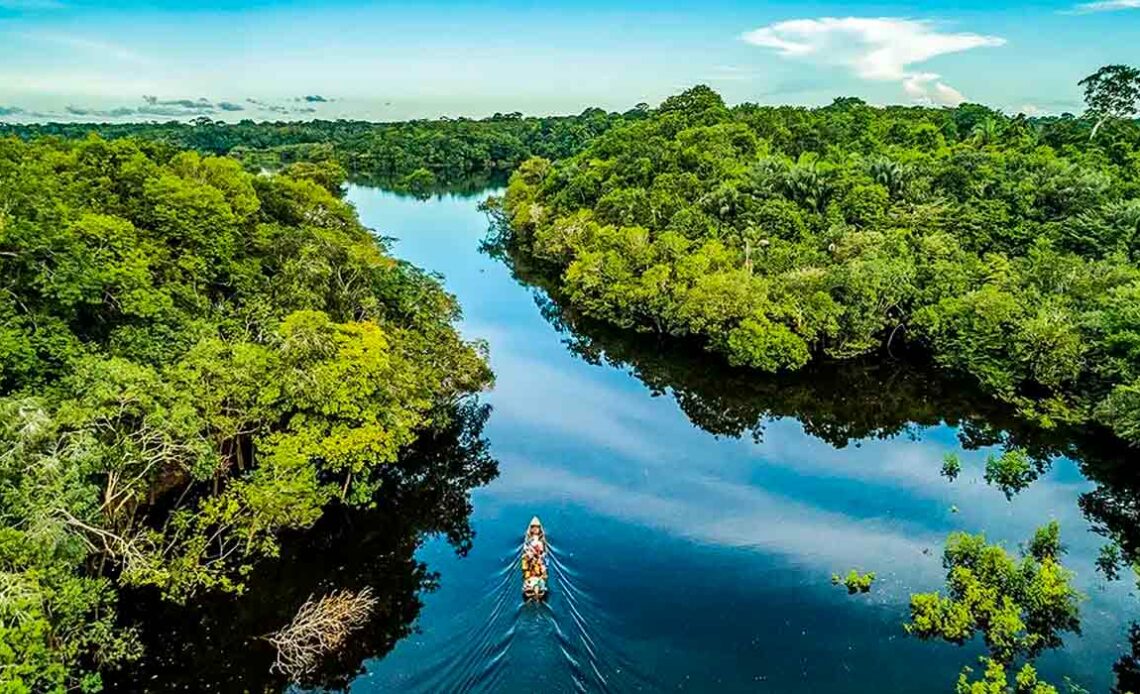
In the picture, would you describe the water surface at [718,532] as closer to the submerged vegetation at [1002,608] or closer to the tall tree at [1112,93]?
the submerged vegetation at [1002,608]

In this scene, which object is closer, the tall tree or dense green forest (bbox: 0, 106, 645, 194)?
the tall tree

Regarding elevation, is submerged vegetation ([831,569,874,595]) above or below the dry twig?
above

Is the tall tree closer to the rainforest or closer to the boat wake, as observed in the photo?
the rainforest

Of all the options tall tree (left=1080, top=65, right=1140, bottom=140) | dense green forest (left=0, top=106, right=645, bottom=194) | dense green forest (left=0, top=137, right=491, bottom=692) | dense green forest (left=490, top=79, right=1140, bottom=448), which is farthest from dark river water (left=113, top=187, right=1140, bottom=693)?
dense green forest (left=0, top=106, right=645, bottom=194)

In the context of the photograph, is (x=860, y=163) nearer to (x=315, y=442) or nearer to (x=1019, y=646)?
(x=1019, y=646)

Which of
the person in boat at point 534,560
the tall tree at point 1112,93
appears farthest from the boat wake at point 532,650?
the tall tree at point 1112,93
